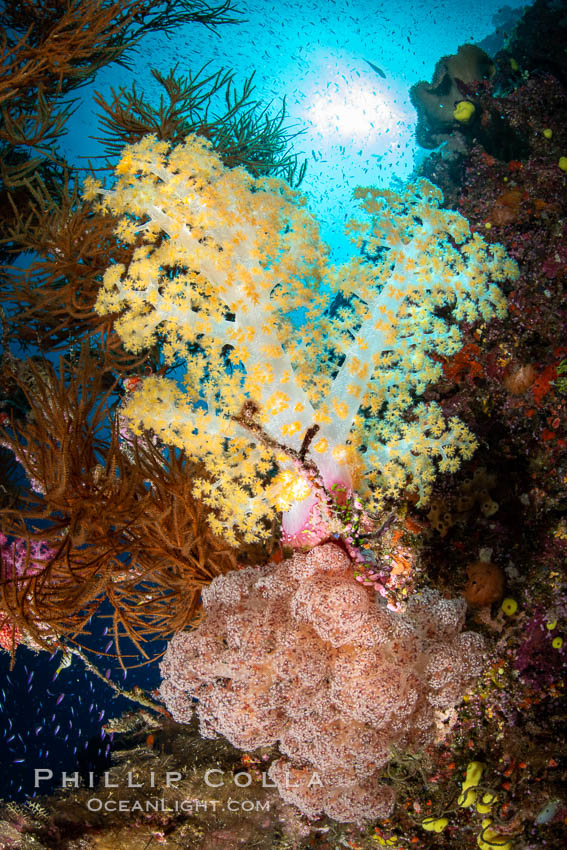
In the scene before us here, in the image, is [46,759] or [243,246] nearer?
[243,246]

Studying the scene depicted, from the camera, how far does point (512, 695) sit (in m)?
3.44

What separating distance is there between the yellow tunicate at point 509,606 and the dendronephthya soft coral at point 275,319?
128cm

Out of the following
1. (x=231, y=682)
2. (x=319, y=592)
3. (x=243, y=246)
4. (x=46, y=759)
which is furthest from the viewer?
(x=46, y=759)

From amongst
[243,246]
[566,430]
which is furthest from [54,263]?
[566,430]

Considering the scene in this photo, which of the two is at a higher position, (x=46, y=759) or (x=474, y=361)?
(x=474, y=361)

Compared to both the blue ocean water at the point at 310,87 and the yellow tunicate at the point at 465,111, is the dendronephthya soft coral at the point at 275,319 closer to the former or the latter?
the yellow tunicate at the point at 465,111

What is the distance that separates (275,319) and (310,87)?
27.6 m

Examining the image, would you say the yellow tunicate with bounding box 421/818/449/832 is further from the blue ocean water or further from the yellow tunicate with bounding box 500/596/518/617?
the blue ocean water

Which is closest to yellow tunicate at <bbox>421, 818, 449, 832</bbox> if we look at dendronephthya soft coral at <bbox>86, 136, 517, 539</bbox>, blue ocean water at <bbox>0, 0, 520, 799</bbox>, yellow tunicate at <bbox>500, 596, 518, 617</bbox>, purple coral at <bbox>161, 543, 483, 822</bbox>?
purple coral at <bbox>161, 543, 483, 822</bbox>

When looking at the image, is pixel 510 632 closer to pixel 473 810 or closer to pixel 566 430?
pixel 473 810

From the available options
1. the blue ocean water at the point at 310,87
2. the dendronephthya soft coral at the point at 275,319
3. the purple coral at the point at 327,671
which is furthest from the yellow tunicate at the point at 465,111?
the blue ocean water at the point at 310,87

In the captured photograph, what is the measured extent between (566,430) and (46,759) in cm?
2409

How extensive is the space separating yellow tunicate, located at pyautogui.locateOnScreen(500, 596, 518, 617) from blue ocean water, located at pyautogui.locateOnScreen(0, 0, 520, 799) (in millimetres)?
19027

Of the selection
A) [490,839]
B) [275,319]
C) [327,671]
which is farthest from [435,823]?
[275,319]
